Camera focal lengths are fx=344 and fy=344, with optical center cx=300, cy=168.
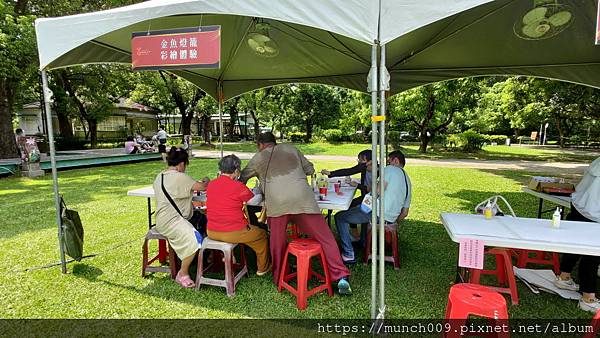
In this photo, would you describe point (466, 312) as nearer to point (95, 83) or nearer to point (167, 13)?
point (167, 13)

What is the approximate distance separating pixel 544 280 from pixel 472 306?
1756 mm

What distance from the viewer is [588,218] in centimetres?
306

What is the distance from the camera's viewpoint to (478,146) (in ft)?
58.5

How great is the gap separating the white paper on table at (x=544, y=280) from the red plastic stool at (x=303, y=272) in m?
1.99

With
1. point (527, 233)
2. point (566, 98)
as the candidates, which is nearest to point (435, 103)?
point (566, 98)

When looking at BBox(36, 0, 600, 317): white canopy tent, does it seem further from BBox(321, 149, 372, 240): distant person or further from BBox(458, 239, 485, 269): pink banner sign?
BBox(321, 149, 372, 240): distant person

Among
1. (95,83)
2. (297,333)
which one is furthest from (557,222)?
(95,83)

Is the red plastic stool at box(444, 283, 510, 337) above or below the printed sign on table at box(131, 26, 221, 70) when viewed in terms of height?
below

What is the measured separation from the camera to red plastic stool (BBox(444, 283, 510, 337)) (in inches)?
85.7

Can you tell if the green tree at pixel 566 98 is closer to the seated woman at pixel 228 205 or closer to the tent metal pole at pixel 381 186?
the tent metal pole at pixel 381 186

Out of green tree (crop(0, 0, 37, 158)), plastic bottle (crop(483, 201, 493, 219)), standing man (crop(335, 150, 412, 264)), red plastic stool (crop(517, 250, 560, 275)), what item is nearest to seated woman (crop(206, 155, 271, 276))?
standing man (crop(335, 150, 412, 264))

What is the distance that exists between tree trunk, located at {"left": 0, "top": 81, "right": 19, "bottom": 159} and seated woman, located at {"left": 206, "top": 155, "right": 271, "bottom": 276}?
12418 mm

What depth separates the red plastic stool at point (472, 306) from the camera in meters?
2.18

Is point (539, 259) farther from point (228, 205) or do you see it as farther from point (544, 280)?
point (228, 205)
